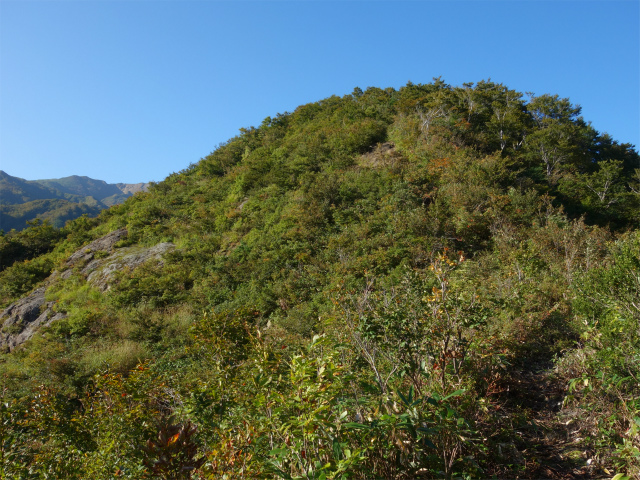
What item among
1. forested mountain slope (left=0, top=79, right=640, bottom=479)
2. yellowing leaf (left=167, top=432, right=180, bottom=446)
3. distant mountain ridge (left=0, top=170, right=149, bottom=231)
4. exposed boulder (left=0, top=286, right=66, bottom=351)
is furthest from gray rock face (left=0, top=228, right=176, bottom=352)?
yellowing leaf (left=167, top=432, right=180, bottom=446)

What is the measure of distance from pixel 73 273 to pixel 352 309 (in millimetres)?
15931

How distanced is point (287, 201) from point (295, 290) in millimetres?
5320

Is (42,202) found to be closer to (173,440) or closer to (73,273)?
(73,273)

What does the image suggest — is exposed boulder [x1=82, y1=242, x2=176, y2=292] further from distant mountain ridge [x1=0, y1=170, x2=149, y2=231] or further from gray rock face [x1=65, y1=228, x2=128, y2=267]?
distant mountain ridge [x1=0, y1=170, x2=149, y2=231]

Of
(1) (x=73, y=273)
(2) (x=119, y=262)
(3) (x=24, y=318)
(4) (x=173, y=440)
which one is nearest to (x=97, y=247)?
(1) (x=73, y=273)

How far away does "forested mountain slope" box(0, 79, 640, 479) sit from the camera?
221 centimetres

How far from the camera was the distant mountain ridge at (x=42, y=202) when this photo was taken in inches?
1780

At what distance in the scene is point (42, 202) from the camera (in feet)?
172

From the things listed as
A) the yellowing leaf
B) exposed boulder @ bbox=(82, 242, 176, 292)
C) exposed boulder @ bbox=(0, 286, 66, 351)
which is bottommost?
exposed boulder @ bbox=(0, 286, 66, 351)

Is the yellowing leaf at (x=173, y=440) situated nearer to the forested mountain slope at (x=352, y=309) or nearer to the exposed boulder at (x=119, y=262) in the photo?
the forested mountain slope at (x=352, y=309)

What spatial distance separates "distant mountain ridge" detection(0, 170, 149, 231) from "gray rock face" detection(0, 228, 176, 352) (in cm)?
768

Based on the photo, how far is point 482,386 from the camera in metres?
3.55

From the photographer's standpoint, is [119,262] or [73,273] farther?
[73,273]

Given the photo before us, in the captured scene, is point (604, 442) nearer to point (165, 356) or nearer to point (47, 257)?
point (165, 356)
